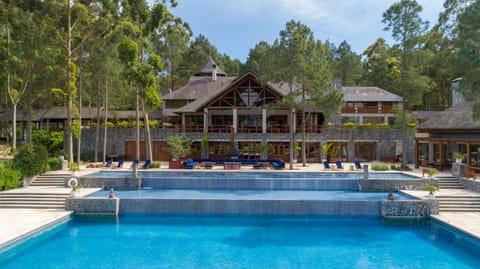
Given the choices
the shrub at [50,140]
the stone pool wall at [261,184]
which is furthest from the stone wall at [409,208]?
the shrub at [50,140]

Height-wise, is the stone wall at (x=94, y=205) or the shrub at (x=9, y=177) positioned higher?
the shrub at (x=9, y=177)

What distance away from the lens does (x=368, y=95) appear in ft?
145

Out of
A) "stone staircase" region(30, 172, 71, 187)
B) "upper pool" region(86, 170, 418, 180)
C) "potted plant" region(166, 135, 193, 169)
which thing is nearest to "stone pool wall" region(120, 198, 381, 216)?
"stone staircase" region(30, 172, 71, 187)

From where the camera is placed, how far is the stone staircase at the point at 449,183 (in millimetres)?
21369

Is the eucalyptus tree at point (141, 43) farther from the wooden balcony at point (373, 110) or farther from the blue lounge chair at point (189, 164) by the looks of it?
the wooden balcony at point (373, 110)

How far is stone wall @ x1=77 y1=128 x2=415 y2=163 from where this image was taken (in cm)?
3404

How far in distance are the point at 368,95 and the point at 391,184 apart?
2489 centimetres

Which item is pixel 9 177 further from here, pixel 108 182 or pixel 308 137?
pixel 308 137

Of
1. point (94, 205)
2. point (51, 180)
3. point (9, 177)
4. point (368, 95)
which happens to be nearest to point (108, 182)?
point (51, 180)

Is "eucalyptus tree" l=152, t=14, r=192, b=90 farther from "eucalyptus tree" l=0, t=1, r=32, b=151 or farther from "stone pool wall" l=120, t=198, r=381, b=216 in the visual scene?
"stone pool wall" l=120, t=198, r=381, b=216

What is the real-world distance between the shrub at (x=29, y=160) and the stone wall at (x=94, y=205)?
5.84m

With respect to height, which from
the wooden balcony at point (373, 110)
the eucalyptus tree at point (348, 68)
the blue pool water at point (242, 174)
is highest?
the eucalyptus tree at point (348, 68)

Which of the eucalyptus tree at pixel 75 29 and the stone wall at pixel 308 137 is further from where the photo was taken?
the stone wall at pixel 308 137

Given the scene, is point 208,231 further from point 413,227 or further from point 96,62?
point 96,62
